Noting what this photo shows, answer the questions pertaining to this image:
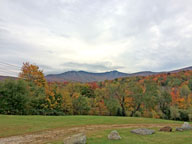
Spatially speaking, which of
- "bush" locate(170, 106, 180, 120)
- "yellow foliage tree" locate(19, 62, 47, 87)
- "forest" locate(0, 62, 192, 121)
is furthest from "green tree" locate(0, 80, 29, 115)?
"bush" locate(170, 106, 180, 120)

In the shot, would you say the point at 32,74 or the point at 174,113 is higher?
the point at 32,74

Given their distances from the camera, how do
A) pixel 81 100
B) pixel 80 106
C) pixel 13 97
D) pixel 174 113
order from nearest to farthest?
pixel 13 97 < pixel 174 113 < pixel 80 106 < pixel 81 100

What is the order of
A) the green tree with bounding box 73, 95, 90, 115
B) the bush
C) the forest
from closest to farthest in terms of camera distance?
the forest
the bush
the green tree with bounding box 73, 95, 90, 115

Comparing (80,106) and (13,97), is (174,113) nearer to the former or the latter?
(80,106)

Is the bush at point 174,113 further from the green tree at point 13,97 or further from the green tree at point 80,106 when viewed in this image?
the green tree at point 13,97

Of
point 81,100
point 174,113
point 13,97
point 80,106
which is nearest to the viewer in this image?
point 13,97

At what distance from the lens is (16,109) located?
27.6 meters

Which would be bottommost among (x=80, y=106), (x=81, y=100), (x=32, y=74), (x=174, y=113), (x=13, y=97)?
(x=174, y=113)

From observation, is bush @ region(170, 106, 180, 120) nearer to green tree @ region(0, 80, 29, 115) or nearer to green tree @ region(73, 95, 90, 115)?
green tree @ region(73, 95, 90, 115)

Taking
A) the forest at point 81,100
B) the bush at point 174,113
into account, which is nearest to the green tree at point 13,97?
the forest at point 81,100

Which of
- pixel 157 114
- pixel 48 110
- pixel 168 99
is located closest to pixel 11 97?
pixel 48 110

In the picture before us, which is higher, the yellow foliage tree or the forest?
the yellow foliage tree

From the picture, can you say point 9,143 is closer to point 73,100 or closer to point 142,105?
point 73,100

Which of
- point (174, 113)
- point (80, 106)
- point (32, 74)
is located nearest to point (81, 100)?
point (80, 106)
